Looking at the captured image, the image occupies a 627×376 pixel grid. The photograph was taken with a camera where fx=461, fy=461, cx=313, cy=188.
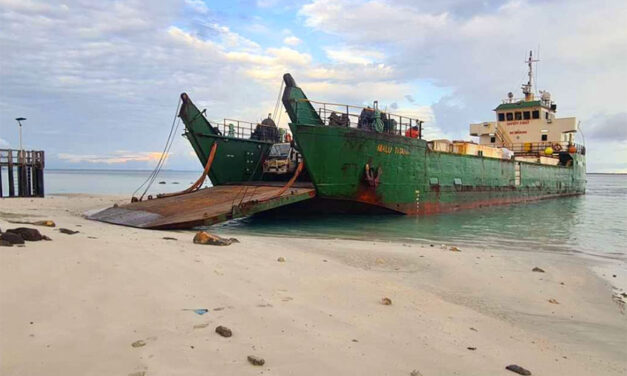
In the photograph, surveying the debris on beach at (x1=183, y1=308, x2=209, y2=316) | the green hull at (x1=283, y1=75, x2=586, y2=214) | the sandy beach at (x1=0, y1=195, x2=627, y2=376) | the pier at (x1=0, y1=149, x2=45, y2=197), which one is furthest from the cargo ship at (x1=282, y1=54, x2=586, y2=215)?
the pier at (x1=0, y1=149, x2=45, y2=197)

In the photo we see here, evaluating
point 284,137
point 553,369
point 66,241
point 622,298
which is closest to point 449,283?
point 622,298

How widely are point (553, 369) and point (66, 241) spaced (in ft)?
21.3

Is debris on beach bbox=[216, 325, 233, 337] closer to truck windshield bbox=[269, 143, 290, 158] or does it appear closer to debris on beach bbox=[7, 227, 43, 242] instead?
debris on beach bbox=[7, 227, 43, 242]

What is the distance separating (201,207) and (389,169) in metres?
6.96

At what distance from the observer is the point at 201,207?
12695mm

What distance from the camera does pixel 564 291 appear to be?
639 centimetres

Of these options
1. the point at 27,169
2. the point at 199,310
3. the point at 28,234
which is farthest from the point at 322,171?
the point at 27,169

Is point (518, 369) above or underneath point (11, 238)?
underneath

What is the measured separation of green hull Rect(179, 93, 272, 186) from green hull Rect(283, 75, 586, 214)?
9.11 feet

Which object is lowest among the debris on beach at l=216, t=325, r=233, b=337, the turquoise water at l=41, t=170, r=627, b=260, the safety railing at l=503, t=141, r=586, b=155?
the turquoise water at l=41, t=170, r=627, b=260

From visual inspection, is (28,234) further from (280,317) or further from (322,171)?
(322,171)

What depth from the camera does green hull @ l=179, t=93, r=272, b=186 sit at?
15969 millimetres

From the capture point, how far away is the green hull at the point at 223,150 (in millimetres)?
15969

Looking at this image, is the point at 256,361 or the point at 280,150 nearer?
the point at 256,361
